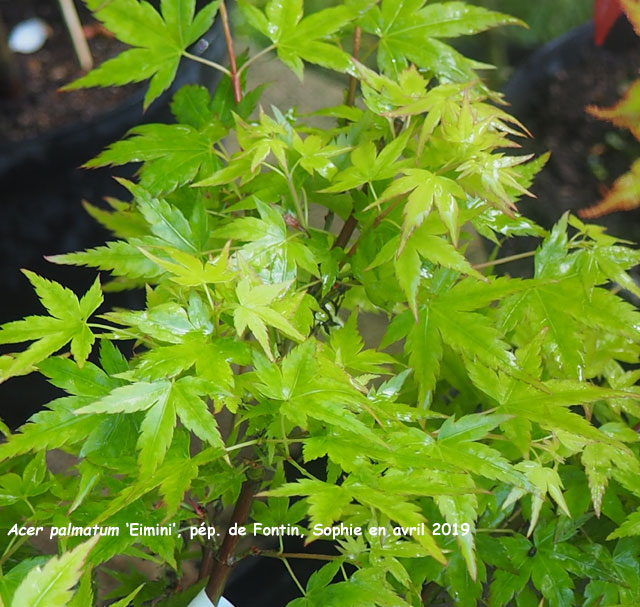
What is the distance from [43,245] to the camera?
1.21 m

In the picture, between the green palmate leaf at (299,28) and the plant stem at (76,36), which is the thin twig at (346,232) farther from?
the plant stem at (76,36)

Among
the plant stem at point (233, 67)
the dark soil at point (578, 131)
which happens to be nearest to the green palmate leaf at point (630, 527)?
the plant stem at point (233, 67)

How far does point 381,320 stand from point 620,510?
76 cm

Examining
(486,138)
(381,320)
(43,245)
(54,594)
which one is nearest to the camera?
(54,594)

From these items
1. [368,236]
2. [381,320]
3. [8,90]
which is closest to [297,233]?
[368,236]

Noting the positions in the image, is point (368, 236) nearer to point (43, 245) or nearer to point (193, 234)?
point (193, 234)

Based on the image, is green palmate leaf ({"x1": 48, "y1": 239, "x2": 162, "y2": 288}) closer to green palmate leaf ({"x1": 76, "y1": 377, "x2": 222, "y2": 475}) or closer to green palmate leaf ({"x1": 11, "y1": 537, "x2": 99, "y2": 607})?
green palmate leaf ({"x1": 76, "y1": 377, "x2": 222, "y2": 475})

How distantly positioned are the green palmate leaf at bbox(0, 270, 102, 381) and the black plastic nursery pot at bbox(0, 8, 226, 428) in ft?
2.36

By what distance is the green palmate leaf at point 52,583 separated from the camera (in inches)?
14.6

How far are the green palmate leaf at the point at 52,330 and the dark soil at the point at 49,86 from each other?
0.81 meters

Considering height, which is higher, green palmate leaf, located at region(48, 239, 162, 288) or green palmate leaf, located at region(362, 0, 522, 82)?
green palmate leaf, located at region(362, 0, 522, 82)

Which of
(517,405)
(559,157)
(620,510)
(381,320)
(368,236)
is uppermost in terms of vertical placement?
(368,236)

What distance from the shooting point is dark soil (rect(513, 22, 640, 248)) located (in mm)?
1322

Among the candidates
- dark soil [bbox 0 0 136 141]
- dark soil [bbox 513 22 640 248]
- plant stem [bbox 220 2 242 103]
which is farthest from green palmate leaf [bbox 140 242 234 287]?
dark soil [bbox 513 22 640 248]
